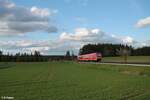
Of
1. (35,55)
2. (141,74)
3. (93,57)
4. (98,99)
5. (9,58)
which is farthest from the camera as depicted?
(35,55)

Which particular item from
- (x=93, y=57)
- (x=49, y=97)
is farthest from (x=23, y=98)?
(x=93, y=57)

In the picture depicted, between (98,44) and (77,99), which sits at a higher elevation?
(98,44)

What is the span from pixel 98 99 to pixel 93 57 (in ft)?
234

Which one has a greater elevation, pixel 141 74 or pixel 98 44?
pixel 98 44

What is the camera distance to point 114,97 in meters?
14.2

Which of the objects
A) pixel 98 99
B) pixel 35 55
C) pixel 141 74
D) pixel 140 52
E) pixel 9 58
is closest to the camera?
pixel 98 99

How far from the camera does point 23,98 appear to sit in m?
13.8

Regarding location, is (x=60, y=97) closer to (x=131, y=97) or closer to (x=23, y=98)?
(x=23, y=98)

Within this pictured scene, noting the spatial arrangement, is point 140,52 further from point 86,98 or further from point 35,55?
point 86,98

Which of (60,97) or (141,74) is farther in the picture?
(141,74)

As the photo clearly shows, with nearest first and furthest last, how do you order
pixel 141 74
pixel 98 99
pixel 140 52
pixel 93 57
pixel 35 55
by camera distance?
1. pixel 98 99
2. pixel 141 74
3. pixel 93 57
4. pixel 140 52
5. pixel 35 55

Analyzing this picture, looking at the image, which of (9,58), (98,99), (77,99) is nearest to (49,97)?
(77,99)

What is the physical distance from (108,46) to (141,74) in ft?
417

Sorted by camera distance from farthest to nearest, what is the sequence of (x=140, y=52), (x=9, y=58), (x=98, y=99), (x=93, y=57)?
(x=9, y=58) → (x=140, y=52) → (x=93, y=57) → (x=98, y=99)
